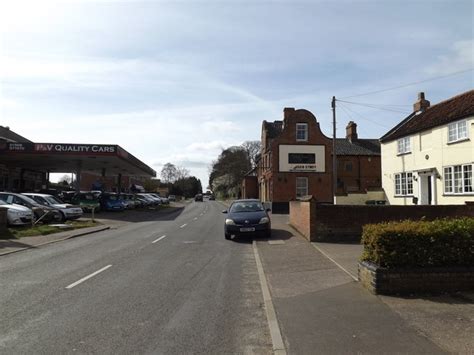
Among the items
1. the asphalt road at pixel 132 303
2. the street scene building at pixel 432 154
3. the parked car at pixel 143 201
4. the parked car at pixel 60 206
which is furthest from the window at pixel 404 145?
the parked car at pixel 143 201

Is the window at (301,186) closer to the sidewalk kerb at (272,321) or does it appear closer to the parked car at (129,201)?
the parked car at (129,201)

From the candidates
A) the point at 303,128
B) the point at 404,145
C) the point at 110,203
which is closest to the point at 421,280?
the point at 404,145

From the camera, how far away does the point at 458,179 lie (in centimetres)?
2248

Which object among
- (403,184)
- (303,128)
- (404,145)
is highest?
(303,128)

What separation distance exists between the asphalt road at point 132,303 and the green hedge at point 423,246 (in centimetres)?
233

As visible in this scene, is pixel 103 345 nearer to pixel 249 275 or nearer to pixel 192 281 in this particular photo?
pixel 192 281

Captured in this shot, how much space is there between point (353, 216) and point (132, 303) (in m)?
10.0

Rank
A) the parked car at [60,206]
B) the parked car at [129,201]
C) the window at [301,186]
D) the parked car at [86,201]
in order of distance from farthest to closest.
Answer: the window at [301,186]
the parked car at [129,201]
the parked car at [86,201]
the parked car at [60,206]

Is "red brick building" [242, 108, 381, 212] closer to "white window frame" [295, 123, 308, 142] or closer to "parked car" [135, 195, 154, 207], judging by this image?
"white window frame" [295, 123, 308, 142]

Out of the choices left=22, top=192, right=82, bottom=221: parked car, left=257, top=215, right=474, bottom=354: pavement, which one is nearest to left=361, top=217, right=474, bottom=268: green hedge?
left=257, top=215, right=474, bottom=354: pavement

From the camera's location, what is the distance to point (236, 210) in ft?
60.8

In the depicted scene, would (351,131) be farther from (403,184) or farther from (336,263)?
(336,263)

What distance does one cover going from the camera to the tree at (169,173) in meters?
138

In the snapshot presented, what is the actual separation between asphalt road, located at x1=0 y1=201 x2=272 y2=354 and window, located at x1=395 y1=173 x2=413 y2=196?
59.2 feet
